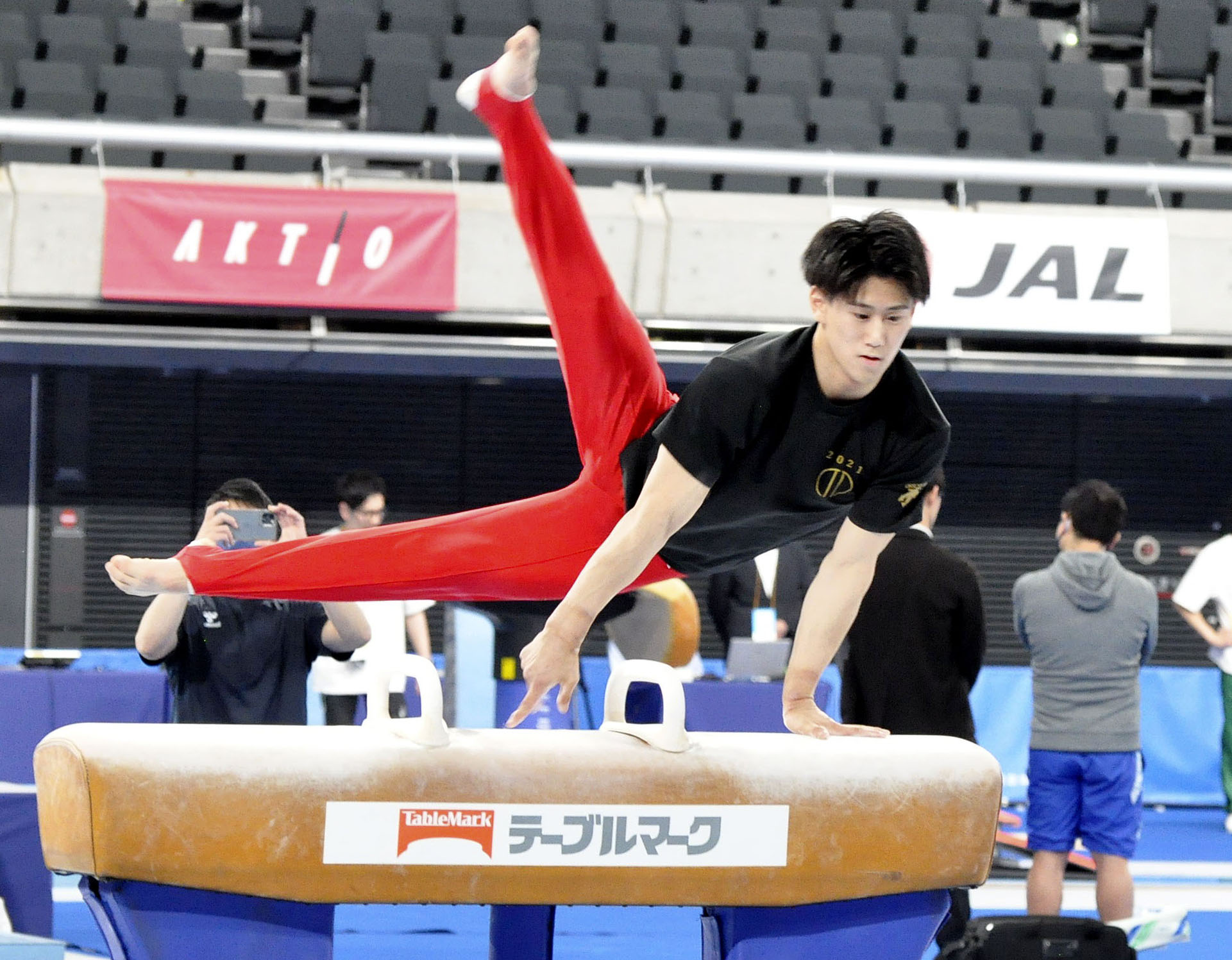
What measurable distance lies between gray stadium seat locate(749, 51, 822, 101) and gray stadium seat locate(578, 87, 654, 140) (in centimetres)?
100

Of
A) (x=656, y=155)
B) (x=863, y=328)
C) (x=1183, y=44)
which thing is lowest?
(x=863, y=328)

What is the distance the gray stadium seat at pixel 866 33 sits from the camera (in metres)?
10.5

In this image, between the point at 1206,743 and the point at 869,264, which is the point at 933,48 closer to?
the point at 1206,743

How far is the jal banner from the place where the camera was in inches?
323

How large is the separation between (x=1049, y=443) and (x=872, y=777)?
8.82 m

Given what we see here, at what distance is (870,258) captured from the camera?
8.17 ft

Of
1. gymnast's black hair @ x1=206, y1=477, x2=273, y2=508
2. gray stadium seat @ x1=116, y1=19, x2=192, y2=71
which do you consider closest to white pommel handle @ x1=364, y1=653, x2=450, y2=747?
gymnast's black hair @ x1=206, y1=477, x2=273, y2=508

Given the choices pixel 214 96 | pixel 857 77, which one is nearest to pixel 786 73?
pixel 857 77

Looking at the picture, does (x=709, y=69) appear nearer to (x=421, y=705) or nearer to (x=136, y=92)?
(x=136, y=92)

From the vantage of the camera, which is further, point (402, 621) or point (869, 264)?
point (402, 621)

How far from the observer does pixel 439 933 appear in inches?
209

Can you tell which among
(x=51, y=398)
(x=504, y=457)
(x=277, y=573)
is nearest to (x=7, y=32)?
(x=51, y=398)

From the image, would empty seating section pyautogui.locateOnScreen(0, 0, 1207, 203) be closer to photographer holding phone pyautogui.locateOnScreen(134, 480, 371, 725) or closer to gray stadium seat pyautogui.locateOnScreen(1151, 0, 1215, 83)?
gray stadium seat pyautogui.locateOnScreen(1151, 0, 1215, 83)

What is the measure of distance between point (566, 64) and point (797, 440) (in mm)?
7550
